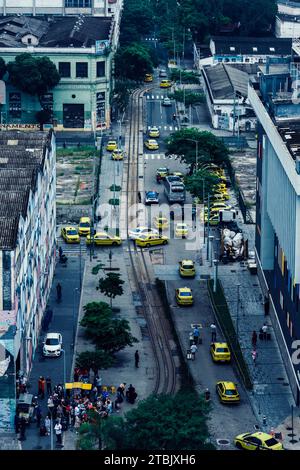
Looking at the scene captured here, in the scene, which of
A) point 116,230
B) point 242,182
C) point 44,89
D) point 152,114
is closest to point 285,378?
point 116,230

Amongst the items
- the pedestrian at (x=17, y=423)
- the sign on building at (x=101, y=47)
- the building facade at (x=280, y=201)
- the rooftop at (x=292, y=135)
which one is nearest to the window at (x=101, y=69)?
the sign on building at (x=101, y=47)

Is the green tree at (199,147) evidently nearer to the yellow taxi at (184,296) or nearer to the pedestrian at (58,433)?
the yellow taxi at (184,296)

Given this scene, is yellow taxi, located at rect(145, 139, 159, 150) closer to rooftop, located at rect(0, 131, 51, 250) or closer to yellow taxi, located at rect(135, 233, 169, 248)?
yellow taxi, located at rect(135, 233, 169, 248)

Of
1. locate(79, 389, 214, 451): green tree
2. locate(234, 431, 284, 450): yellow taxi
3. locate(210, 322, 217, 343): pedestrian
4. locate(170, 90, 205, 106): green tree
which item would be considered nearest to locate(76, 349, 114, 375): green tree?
locate(210, 322, 217, 343): pedestrian

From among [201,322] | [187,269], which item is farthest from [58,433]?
[187,269]

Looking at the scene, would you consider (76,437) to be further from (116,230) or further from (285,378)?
(116,230)

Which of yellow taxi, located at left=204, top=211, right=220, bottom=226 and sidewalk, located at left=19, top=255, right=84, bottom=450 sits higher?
yellow taxi, located at left=204, top=211, right=220, bottom=226
